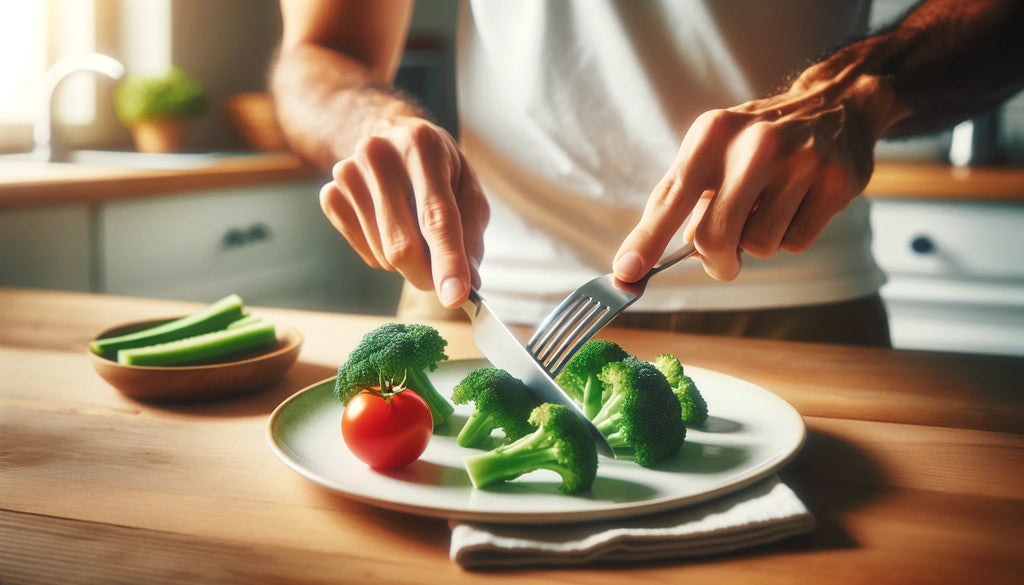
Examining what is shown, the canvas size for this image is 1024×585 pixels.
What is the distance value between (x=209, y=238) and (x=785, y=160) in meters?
2.17

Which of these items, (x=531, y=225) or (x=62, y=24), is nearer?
(x=531, y=225)

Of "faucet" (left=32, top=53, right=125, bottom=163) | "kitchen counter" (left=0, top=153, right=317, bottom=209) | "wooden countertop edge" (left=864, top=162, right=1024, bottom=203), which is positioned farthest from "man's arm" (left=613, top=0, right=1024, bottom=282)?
"faucet" (left=32, top=53, right=125, bottom=163)

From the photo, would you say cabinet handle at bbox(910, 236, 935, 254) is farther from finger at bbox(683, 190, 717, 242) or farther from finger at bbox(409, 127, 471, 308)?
finger at bbox(409, 127, 471, 308)

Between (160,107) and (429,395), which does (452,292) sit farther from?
(160,107)

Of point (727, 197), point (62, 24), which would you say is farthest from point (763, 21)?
point (62, 24)

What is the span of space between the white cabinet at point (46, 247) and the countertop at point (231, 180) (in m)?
0.10

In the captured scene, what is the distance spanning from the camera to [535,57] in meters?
1.42

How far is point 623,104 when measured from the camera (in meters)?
1.41

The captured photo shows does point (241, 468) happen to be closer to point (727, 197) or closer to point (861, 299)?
point (727, 197)

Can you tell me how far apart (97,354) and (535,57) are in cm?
81

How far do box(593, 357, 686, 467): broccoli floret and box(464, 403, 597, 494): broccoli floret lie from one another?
53mm

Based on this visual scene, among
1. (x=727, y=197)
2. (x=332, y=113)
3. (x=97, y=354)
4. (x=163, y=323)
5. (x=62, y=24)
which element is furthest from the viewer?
(x=62, y=24)

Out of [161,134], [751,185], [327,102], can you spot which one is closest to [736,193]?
[751,185]

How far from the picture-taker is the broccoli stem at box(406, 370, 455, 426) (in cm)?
87
